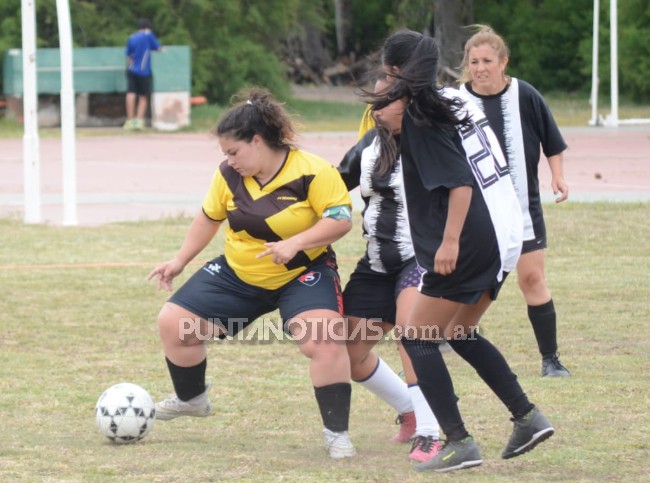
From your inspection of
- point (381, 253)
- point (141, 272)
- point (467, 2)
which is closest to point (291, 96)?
point (467, 2)

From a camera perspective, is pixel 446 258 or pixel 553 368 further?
pixel 553 368

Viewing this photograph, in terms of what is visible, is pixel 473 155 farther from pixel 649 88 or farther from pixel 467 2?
pixel 467 2

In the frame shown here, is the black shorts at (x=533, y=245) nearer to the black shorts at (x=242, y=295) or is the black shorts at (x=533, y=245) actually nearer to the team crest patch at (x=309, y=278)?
the black shorts at (x=242, y=295)

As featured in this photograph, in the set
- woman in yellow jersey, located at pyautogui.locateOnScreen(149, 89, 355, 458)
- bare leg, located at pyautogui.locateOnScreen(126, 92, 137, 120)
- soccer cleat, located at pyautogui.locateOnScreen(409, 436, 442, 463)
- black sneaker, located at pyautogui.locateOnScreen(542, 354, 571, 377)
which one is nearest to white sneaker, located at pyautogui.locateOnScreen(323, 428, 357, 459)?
woman in yellow jersey, located at pyautogui.locateOnScreen(149, 89, 355, 458)

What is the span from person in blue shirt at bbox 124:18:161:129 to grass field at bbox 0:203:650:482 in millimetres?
13273

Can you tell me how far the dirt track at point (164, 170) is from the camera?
1476cm

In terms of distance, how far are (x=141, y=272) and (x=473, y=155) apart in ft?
20.2

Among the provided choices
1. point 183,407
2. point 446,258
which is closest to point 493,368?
point 446,258

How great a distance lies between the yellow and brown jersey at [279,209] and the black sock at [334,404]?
0.51m

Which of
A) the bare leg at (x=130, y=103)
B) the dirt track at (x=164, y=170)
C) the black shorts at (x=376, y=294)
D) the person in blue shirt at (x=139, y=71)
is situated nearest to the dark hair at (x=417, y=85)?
the black shorts at (x=376, y=294)

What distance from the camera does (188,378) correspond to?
5.73m

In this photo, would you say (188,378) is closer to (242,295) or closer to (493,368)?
(242,295)

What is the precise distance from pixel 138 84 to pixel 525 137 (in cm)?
1870

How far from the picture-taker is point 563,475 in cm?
500
